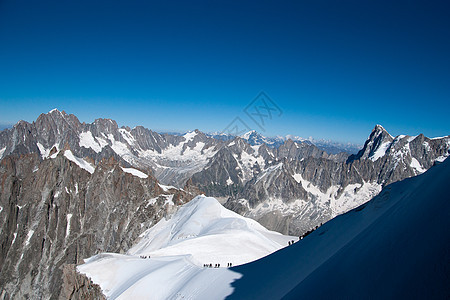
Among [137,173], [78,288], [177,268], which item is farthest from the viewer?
[137,173]

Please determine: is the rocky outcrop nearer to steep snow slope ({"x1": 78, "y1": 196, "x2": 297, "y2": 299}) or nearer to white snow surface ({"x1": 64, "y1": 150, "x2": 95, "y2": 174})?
steep snow slope ({"x1": 78, "y1": 196, "x2": 297, "y2": 299})

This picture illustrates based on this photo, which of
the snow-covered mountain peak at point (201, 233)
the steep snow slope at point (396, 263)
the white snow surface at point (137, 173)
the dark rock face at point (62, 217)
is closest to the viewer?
the steep snow slope at point (396, 263)

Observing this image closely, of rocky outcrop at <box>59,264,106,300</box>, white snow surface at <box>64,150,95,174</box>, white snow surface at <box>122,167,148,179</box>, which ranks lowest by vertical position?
rocky outcrop at <box>59,264,106,300</box>

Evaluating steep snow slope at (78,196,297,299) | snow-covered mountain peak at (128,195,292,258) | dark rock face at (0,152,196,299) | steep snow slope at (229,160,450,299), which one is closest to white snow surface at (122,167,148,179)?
A: dark rock face at (0,152,196,299)

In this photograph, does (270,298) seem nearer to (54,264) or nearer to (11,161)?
(54,264)

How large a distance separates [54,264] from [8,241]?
21.9m

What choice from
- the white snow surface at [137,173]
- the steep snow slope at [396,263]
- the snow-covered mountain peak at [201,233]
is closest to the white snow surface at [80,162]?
the white snow surface at [137,173]

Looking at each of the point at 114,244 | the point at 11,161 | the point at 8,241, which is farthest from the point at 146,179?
the point at 11,161

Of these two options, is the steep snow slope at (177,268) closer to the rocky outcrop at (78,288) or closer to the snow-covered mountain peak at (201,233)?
the snow-covered mountain peak at (201,233)

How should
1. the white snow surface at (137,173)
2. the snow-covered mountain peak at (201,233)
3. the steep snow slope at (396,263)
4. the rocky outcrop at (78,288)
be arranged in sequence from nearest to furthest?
the steep snow slope at (396,263), the rocky outcrop at (78,288), the snow-covered mountain peak at (201,233), the white snow surface at (137,173)

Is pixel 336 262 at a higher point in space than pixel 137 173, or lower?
lower

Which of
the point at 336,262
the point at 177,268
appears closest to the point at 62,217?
the point at 177,268

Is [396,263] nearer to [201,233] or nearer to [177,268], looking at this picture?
[177,268]

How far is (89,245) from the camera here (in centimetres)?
10794
